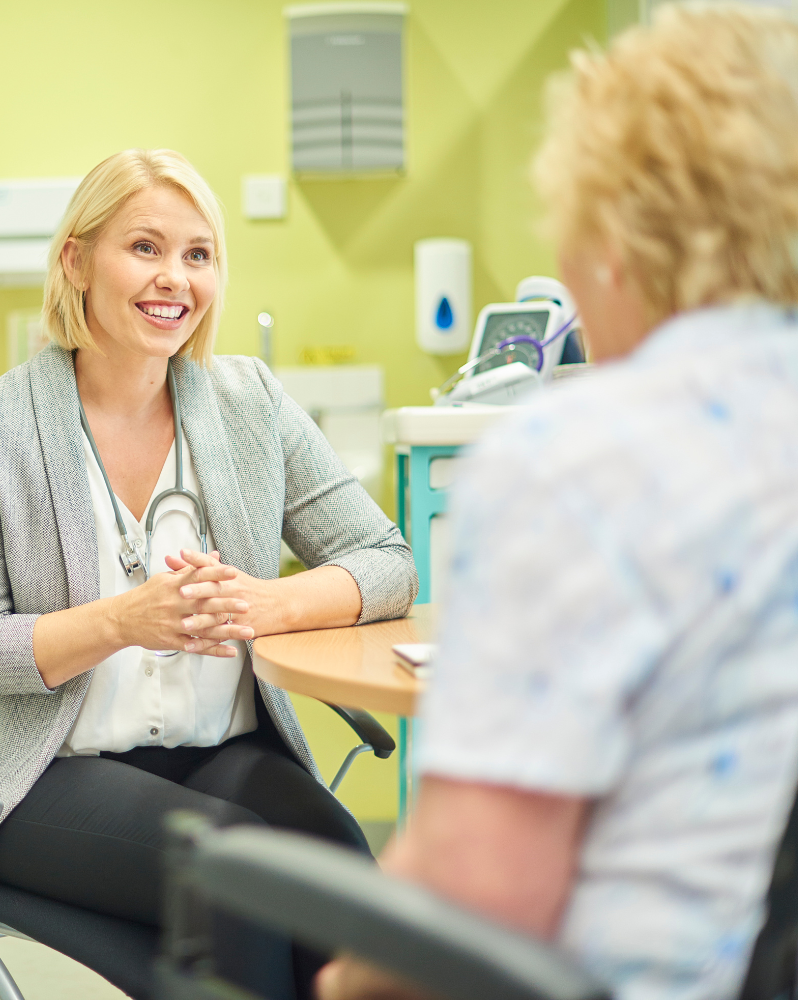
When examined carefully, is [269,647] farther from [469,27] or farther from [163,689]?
[469,27]

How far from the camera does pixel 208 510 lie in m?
1.38

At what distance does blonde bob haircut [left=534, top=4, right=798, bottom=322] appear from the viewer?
55 cm

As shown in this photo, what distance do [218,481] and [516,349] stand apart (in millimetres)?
944

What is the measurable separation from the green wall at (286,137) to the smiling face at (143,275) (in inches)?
85.0

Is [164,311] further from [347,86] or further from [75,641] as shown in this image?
[347,86]

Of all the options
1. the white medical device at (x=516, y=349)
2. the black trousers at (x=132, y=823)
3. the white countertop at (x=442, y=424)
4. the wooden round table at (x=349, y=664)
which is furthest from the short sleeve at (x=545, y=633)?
the white medical device at (x=516, y=349)

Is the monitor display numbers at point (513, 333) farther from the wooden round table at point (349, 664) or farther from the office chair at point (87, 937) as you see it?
the office chair at point (87, 937)

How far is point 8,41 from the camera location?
3.50 meters

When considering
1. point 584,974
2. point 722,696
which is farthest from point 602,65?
point 584,974

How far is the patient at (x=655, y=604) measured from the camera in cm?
47

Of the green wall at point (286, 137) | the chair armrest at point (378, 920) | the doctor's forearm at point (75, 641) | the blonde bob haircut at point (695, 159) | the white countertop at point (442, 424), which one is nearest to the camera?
the chair armrest at point (378, 920)

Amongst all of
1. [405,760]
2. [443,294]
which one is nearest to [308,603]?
[405,760]

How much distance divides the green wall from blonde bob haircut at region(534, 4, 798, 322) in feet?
9.73

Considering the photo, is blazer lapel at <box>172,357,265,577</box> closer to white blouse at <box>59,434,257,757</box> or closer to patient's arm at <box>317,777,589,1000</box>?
white blouse at <box>59,434,257,757</box>
